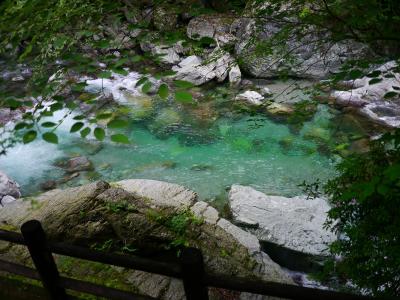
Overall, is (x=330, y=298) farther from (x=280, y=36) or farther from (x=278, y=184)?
(x=278, y=184)

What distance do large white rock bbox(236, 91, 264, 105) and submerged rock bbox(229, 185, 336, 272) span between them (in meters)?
4.42

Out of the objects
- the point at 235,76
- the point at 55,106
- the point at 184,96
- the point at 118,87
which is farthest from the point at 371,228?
the point at 118,87

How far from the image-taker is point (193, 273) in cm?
209

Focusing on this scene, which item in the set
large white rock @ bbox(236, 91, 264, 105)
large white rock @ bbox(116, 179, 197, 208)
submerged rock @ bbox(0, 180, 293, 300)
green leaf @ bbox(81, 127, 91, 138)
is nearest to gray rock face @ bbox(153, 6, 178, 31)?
green leaf @ bbox(81, 127, 91, 138)

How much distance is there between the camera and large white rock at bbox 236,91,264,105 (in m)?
11.4

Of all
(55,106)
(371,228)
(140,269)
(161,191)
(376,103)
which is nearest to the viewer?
(55,106)

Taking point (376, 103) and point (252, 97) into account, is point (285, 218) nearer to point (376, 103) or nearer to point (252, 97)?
point (252, 97)

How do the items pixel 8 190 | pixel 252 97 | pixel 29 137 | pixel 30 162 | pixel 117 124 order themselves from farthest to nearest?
1. pixel 252 97
2. pixel 30 162
3. pixel 8 190
4. pixel 29 137
5. pixel 117 124

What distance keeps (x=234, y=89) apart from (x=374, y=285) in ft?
33.2

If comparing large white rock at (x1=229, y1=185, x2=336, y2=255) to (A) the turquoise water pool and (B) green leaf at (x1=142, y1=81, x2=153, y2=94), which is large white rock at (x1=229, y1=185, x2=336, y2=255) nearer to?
(A) the turquoise water pool

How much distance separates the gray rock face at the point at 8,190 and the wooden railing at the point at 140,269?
5.92 meters

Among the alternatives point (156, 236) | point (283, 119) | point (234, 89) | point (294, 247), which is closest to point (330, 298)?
point (156, 236)

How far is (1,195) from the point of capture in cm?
821

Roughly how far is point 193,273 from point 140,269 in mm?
414
